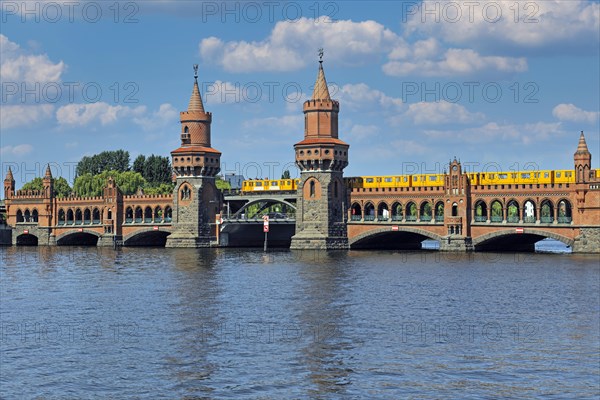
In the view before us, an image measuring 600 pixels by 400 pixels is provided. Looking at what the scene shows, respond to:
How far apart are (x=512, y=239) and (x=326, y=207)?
2369 cm

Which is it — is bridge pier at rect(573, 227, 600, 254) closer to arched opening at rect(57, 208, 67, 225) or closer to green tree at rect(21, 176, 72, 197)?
arched opening at rect(57, 208, 67, 225)

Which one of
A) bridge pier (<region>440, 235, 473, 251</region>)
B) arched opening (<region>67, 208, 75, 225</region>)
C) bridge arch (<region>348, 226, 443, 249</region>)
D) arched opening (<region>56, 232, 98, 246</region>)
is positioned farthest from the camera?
arched opening (<region>67, 208, 75, 225</region>)

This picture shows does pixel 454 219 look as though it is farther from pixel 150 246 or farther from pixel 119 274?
pixel 150 246

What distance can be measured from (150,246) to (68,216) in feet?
68.9

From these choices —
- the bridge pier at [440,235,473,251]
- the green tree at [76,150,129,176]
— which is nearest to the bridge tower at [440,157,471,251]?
the bridge pier at [440,235,473,251]

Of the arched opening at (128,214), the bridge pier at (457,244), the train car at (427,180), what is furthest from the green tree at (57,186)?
the bridge pier at (457,244)

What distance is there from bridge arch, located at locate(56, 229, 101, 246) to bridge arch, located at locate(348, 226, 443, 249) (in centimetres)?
4700

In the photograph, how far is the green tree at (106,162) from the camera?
192m

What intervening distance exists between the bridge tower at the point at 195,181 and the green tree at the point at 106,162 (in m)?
62.2

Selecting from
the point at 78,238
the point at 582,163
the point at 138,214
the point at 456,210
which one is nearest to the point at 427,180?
the point at 456,210

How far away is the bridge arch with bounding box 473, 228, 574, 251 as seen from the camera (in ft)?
327

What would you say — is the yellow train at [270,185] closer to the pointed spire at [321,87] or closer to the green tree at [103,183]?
the pointed spire at [321,87]

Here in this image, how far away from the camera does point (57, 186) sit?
18038cm

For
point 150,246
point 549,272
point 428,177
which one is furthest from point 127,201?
point 549,272
